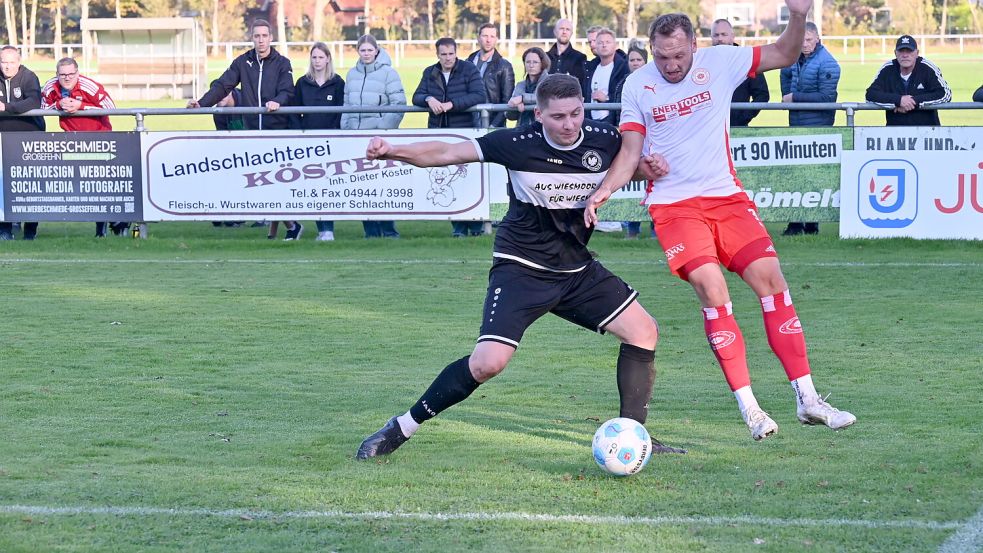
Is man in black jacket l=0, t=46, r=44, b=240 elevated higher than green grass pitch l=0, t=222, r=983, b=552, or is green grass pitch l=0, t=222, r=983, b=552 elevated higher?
man in black jacket l=0, t=46, r=44, b=240

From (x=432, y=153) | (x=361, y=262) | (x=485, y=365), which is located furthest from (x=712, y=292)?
(x=361, y=262)

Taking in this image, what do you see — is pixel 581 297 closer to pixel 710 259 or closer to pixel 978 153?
pixel 710 259

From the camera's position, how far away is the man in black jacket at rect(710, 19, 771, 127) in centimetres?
1410

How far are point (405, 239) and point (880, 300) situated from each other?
6048 millimetres

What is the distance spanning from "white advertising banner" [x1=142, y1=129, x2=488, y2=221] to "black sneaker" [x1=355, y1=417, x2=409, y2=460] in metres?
8.59

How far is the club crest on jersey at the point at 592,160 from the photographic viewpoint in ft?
19.7

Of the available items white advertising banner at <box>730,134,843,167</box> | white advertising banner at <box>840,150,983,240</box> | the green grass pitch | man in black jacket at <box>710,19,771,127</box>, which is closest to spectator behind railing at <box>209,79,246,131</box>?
the green grass pitch

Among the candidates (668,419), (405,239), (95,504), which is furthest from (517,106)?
(95,504)

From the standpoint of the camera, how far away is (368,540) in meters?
4.78

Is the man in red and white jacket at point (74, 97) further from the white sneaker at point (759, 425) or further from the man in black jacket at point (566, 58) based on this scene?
the white sneaker at point (759, 425)

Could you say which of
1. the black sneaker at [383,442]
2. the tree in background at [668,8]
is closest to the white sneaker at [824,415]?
the black sneaker at [383,442]

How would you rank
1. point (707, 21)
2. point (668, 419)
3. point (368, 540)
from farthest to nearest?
point (707, 21), point (668, 419), point (368, 540)

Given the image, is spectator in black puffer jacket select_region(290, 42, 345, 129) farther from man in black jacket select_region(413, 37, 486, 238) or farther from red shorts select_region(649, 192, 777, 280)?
red shorts select_region(649, 192, 777, 280)

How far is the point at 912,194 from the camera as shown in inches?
543
